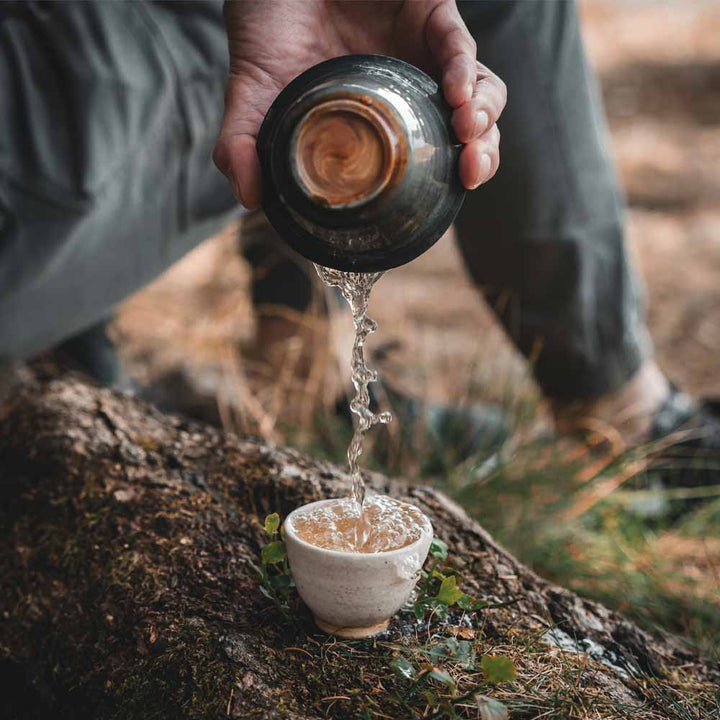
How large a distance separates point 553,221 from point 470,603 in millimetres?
1481

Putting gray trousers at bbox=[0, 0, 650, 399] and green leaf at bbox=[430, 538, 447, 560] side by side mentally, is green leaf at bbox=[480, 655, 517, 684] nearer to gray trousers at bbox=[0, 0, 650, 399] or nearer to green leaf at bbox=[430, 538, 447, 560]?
green leaf at bbox=[430, 538, 447, 560]

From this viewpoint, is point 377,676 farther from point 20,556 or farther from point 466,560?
point 20,556

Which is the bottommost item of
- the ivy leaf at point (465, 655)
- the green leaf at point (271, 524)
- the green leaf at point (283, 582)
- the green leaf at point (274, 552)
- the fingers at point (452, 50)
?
the ivy leaf at point (465, 655)

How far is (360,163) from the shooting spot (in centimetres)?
129

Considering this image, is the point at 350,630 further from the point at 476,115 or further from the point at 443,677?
the point at 476,115

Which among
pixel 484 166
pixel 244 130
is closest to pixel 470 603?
pixel 484 166

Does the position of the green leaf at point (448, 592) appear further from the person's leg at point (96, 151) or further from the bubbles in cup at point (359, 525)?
the person's leg at point (96, 151)

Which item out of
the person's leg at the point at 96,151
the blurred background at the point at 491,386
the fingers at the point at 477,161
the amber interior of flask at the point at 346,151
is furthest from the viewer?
the blurred background at the point at 491,386

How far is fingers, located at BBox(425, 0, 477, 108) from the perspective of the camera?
1.40 meters

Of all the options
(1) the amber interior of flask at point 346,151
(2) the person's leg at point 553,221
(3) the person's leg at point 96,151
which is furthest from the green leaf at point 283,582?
(2) the person's leg at point 553,221

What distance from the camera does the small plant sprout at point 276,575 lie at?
4.97ft

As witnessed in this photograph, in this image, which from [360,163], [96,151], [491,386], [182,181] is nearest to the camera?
[360,163]

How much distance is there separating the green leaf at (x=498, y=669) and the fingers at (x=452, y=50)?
2.77 ft

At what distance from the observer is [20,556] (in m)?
1.78
